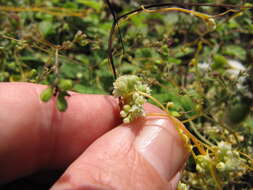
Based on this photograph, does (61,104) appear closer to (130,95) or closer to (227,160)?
(130,95)

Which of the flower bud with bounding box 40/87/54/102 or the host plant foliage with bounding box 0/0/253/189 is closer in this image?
the flower bud with bounding box 40/87/54/102

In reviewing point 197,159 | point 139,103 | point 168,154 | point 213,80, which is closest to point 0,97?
point 139,103

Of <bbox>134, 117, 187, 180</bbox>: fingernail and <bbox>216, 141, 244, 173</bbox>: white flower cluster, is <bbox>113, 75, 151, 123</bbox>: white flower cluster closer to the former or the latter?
<bbox>134, 117, 187, 180</bbox>: fingernail

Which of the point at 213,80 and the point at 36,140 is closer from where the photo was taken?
the point at 36,140

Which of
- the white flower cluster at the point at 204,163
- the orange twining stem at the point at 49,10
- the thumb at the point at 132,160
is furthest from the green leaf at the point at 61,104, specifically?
the orange twining stem at the point at 49,10

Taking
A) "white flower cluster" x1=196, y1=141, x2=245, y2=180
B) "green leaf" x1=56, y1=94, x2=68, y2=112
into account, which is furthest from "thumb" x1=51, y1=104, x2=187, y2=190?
"green leaf" x1=56, y1=94, x2=68, y2=112

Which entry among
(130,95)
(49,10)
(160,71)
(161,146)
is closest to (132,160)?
(161,146)

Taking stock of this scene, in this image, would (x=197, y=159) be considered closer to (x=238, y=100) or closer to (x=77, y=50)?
(x=238, y=100)
